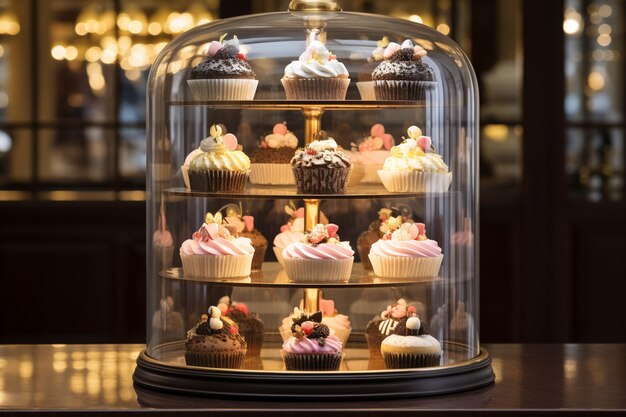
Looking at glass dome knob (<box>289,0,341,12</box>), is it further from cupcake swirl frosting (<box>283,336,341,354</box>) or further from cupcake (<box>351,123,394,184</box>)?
cupcake swirl frosting (<box>283,336,341,354</box>)

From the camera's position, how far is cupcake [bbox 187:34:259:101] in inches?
109

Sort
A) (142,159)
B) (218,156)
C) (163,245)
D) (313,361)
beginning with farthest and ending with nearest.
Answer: (142,159)
(163,245)
(218,156)
(313,361)

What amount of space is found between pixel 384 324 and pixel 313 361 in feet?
0.74

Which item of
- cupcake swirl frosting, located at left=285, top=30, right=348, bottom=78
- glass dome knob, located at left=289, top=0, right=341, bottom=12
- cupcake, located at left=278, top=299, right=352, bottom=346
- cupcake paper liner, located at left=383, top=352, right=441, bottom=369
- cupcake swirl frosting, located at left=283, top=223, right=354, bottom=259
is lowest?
cupcake paper liner, located at left=383, top=352, right=441, bottom=369

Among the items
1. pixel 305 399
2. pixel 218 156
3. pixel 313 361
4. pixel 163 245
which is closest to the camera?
pixel 305 399

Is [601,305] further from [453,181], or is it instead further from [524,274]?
[453,181]

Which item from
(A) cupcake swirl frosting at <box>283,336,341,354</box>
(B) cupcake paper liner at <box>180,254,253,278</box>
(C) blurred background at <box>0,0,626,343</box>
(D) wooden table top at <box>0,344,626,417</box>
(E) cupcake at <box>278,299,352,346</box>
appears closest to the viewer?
(D) wooden table top at <box>0,344,626,417</box>

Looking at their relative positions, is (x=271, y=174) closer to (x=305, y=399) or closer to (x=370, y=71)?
(x=370, y=71)

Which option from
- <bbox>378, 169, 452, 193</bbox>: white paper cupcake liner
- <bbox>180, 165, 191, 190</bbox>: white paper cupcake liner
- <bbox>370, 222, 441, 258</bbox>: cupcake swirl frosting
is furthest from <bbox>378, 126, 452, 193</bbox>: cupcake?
<bbox>180, 165, 191, 190</bbox>: white paper cupcake liner

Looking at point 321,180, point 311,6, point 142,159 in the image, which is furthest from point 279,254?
point 142,159

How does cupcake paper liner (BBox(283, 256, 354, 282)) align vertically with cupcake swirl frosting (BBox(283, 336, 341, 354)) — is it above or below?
above

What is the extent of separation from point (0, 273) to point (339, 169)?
2636 mm

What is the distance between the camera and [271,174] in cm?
283

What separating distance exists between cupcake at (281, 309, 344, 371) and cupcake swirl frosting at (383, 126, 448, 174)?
38 cm
